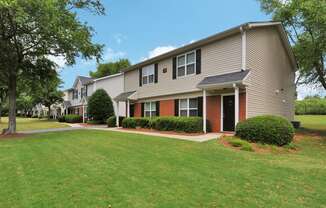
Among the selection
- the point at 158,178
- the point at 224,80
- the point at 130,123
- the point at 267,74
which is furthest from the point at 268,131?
the point at 130,123

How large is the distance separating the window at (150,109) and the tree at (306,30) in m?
12.0

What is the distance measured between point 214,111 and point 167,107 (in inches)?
193

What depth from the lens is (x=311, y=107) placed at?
1753 inches

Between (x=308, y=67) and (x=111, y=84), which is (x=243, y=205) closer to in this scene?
(x=308, y=67)

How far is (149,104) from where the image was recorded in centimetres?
2173

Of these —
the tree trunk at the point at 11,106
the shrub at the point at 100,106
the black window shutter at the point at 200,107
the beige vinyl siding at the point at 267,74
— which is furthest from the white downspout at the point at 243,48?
the shrub at the point at 100,106

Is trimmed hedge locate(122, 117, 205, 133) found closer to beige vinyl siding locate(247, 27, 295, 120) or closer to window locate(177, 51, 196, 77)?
beige vinyl siding locate(247, 27, 295, 120)

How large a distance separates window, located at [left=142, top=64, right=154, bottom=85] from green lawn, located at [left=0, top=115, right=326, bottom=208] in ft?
40.6

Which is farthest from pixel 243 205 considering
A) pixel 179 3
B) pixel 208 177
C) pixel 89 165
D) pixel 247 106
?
pixel 179 3

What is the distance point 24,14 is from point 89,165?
9.75 m

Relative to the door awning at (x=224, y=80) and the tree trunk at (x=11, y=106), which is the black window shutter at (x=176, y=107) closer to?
the door awning at (x=224, y=80)

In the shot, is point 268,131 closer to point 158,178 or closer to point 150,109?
point 158,178

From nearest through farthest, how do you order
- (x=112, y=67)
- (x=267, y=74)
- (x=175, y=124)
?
(x=175, y=124) < (x=267, y=74) < (x=112, y=67)

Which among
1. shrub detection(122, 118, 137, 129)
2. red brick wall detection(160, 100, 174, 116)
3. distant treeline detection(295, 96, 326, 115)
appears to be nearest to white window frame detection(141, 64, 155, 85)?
red brick wall detection(160, 100, 174, 116)
